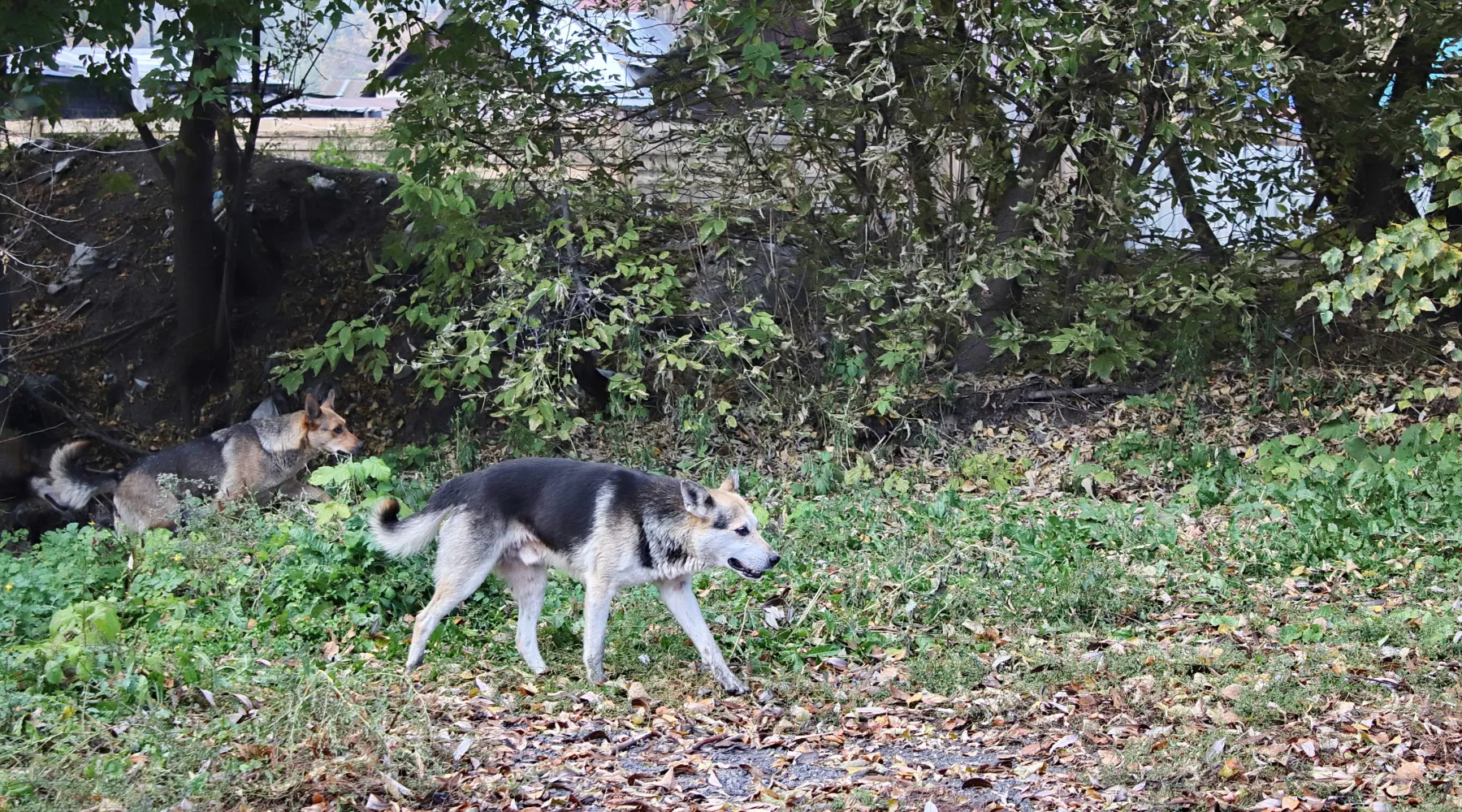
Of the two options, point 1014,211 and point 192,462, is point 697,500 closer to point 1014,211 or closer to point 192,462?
point 1014,211

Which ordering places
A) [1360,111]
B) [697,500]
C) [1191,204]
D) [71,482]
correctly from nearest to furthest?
[697,500] → [71,482] → [1360,111] → [1191,204]

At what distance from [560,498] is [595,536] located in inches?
11.5

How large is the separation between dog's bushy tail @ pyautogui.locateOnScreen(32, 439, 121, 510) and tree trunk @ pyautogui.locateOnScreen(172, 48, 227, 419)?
2766mm

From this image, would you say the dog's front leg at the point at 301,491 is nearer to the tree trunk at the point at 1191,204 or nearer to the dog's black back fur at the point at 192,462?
the dog's black back fur at the point at 192,462

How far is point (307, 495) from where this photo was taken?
35.7 feet

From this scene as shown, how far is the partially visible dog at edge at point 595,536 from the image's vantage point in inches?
267

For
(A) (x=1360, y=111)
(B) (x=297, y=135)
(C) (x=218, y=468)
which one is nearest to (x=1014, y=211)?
(A) (x=1360, y=111)

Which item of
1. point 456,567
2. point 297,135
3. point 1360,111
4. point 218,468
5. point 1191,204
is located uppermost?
point 1360,111


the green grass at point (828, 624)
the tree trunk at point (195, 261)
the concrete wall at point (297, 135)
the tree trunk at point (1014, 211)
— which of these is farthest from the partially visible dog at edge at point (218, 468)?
the tree trunk at point (1014, 211)

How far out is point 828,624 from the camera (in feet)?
24.7

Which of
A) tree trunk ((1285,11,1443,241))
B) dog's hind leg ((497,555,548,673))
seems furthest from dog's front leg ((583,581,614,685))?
tree trunk ((1285,11,1443,241))

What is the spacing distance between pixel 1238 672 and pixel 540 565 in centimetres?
375

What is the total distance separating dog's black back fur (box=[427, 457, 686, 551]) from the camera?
6.82 metres

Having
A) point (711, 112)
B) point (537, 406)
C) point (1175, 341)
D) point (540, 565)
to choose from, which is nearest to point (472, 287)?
point (537, 406)
